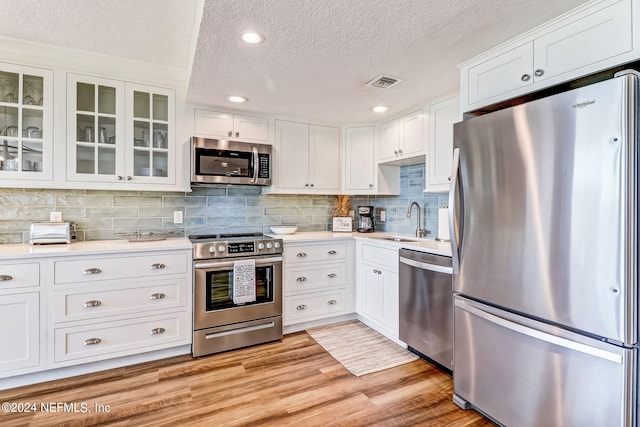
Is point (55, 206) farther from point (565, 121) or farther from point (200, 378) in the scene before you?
point (565, 121)

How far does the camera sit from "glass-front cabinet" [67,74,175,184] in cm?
254

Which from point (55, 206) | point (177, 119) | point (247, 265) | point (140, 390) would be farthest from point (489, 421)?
point (55, 206)

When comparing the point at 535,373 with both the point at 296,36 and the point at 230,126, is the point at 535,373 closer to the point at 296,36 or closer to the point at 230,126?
the point at 296,36

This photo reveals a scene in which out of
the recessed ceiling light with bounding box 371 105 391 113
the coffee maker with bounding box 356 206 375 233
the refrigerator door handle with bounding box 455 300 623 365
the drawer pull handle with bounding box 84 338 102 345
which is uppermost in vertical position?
the recessed ceiling light with bounding box 371 105 391 113

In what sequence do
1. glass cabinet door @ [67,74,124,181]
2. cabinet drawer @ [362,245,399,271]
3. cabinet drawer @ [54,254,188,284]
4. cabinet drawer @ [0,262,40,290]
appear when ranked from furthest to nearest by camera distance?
cabinet drawer @ [362,245,399,271] → glass cabinet door @ [67,74,124,181] → cabinet drawer @ [54,254,188,284] → cabinet drawer @ [0,262,40,290]

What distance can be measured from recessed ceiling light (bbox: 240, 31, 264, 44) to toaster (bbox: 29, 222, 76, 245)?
2.03 metres

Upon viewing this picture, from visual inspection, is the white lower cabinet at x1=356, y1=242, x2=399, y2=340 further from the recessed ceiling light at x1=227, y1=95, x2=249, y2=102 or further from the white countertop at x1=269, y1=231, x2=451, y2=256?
the recessed ceiling light at x1=227, y1=95, x2=249, y2=102

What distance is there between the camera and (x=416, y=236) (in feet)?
10.8

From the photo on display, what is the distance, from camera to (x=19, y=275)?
2090mm

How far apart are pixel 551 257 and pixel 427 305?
1.09 metres

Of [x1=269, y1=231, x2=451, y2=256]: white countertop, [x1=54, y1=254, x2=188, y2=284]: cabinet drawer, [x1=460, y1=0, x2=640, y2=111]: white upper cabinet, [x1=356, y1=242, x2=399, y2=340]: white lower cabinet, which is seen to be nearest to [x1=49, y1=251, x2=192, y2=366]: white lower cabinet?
[x1=54, y1=254, x2=188, y2=284]: cabinet drawer

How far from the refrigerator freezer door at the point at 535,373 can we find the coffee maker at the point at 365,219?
185 cm

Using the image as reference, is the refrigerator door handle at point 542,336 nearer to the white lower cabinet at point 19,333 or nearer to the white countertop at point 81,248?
the white countertop at point 81,248

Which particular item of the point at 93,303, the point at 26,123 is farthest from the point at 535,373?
the point at 26,123
